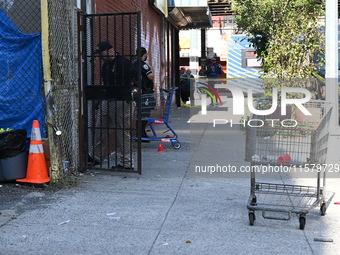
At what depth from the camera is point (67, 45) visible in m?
8.50

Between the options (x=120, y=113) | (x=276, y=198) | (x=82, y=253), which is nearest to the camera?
(x=82, y=253)

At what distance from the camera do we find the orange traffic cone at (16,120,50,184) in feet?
25.6

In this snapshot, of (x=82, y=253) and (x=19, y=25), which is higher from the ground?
(x=19, y=25)

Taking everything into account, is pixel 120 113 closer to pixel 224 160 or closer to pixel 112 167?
pixel 112 167

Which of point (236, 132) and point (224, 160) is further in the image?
point (236, 132)

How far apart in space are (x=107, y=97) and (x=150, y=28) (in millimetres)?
9245

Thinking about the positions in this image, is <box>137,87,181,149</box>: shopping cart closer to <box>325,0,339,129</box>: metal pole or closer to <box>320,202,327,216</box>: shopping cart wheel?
<box>325,0,339,129</box>: metal pole

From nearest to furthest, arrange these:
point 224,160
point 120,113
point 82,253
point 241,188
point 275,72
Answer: point 82,253 < point 241,188 < point 120,113 < point 224,160 < point 275,72

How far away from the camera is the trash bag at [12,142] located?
7.79 meters

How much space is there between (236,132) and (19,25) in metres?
7.34

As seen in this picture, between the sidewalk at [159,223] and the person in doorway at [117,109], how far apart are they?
445mm

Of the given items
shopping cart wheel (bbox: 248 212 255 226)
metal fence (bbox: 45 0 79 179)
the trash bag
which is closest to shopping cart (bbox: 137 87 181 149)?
metal fence (bbox: 45 0 79 179)

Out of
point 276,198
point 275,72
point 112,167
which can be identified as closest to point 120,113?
point 112,167

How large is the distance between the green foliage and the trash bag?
7236mm
